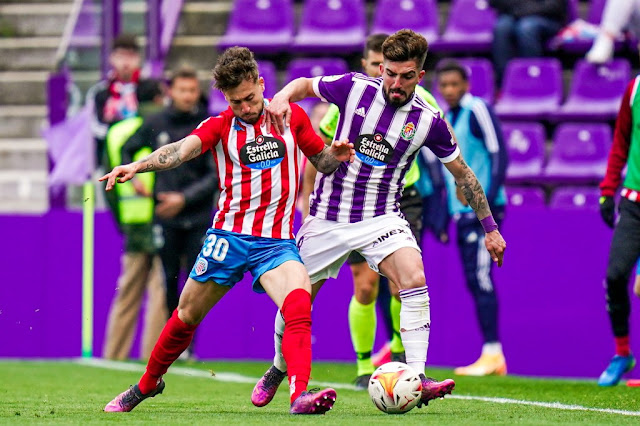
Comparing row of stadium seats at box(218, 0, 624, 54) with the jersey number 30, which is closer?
the jersey number 30

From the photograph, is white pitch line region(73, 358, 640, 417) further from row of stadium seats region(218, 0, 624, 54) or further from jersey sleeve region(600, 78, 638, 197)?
row of stadium seats region(218, 0, 624, 54)

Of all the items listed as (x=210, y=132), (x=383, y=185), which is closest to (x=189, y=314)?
(x=210, y=132)

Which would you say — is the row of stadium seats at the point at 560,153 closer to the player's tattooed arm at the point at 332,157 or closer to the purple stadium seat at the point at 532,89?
the purple stadium seat at the point at 532,89

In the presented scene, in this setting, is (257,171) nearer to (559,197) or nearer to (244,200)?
(244,200)

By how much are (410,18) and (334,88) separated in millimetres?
6517

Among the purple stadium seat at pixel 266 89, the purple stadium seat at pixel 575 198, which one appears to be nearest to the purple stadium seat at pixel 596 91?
the purple stadium seat at pixel 575 198

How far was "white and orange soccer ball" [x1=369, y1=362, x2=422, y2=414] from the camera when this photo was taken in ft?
18.5

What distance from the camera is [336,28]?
12883 millimetres

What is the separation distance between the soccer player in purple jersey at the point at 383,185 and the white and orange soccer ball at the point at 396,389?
0.25 meters

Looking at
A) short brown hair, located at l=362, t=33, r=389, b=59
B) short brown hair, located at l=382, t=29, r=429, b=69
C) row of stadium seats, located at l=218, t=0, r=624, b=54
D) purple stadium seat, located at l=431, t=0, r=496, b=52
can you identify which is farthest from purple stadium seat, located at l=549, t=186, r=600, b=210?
short brown hair, located at l=382, t=29, r=429, b=69

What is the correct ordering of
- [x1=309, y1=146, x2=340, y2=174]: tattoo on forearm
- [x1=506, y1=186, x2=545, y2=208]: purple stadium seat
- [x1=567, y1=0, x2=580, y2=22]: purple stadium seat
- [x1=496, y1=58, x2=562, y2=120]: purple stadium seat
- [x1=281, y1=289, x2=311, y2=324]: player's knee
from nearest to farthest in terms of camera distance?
[x1=281, y1=289, x2=311, y2=324]: player's knee, [x1=309, y1=146, x2=340, y2=174]: tattoo on forearm, [x1=506, y1=186, x2=545, y2=208]: purple stadium seat, [x1=496, y1=58, x2=562, y2=120]: purple stadium seat, [x1=567, y1=0, x2=580, y2=22]: purple stadium seat

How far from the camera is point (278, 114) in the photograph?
5.75 metres

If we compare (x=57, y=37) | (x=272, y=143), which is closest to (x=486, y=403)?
(x=272, y=143)

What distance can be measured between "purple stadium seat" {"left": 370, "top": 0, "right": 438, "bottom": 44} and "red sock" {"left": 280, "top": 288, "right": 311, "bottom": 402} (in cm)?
722
